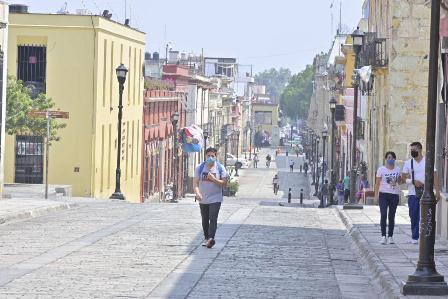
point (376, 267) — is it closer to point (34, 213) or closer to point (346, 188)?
point (34, 213)

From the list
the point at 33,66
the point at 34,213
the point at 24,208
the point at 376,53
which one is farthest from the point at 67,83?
the point at 34,213

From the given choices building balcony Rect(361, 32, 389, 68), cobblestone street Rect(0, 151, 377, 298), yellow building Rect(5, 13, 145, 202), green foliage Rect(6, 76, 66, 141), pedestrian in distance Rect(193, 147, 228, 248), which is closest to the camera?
cobblestone street Rect(0, 151, 377, 298)

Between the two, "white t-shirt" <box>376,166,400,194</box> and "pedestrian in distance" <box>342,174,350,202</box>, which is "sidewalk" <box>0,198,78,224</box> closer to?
"white t-shirt" <box>376,166,400,194</box>

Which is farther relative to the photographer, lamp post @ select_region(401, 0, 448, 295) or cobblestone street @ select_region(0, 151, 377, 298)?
cobblestone street @ select_region(0, 151, 377, 298)

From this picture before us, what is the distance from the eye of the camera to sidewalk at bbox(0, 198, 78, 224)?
2673 cm

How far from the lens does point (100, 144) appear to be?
180ft

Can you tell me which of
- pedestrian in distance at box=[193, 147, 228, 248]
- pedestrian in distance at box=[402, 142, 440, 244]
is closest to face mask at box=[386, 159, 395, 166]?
pedestrian in distance at box=[402, 142, 440, 244]

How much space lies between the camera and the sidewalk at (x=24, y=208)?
2673 centimetres

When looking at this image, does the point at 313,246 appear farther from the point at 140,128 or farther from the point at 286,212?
the point at 140,128

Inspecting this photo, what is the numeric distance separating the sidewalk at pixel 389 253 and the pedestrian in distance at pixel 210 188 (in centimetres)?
242

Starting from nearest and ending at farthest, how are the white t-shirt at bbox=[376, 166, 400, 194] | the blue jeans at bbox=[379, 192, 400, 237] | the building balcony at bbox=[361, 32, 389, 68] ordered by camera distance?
the white t-shirt at bbox=[376, 166, 400, 194] < the blue jeans at bbox=[379, 192, 400, 237] < the building balcony at bbox=[361, 32, 389, 68]

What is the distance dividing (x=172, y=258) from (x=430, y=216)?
18.0 feet

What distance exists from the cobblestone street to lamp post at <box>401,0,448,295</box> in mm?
1196

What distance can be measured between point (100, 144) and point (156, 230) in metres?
30.7
